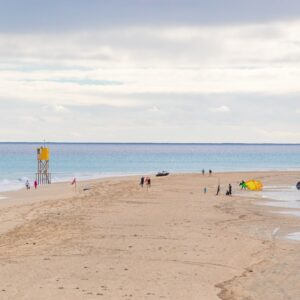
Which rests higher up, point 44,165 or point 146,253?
point 44,165

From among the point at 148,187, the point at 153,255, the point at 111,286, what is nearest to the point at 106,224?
the point at 153,255

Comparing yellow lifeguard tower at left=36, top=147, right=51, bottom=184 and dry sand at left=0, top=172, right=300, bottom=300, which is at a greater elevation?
yellow lifeguard tower at left=36, top=147, right=51, bottom=184

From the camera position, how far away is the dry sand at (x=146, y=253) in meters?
18.4

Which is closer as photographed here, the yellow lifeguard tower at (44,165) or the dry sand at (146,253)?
the dry sand at (146,253)

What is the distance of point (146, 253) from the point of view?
78.8ft

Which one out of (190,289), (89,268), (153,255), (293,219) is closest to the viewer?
(190,289)

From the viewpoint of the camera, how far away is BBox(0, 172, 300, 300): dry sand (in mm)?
18391

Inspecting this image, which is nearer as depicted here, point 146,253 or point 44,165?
point 146,253

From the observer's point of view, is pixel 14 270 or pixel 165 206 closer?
pixel 14 270

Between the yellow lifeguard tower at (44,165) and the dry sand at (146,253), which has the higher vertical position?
the yellow lifeguard tower at (44,165)

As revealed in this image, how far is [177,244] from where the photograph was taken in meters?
26.3

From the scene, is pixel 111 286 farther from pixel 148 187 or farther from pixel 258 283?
pixel 148 187

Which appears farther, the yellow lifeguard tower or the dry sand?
the yellow lifeguard tower

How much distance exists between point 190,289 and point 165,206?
1026 inches
